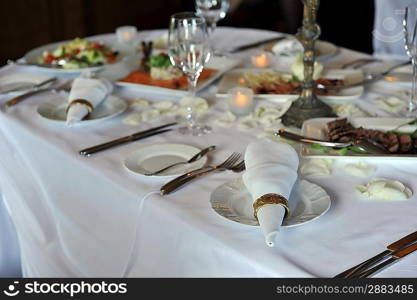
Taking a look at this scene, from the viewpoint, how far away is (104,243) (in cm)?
124

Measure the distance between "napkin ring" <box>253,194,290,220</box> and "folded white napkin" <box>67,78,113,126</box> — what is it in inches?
25.1

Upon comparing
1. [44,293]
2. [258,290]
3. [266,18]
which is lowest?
[266,18]

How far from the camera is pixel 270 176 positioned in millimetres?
1006

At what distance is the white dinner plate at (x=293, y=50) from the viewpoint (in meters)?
1.92

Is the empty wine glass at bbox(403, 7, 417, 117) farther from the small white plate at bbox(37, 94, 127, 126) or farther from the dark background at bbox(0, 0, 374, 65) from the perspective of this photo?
the dark background at bbox(0, 0, 374, 65)

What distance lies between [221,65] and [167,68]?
18cm

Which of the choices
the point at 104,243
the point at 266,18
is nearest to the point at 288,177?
the point at 104,243

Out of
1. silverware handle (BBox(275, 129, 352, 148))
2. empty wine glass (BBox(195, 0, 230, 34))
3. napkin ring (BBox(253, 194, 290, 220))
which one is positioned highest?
empty wine glass (BBox(195, 0, 230, 34))

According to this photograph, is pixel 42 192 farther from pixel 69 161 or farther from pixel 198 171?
pixel 198 171

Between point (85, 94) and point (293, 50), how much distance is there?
29.8 inches

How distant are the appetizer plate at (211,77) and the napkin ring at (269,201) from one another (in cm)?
72

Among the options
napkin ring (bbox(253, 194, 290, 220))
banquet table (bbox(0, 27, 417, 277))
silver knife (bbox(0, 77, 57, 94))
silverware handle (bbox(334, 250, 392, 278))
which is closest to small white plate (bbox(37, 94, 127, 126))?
banquet table (bbox(0, 27, 417, 277))

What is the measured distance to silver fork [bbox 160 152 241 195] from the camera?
3.62 ft

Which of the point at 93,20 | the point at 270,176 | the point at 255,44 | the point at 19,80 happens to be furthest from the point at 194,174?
the point at 93,20
